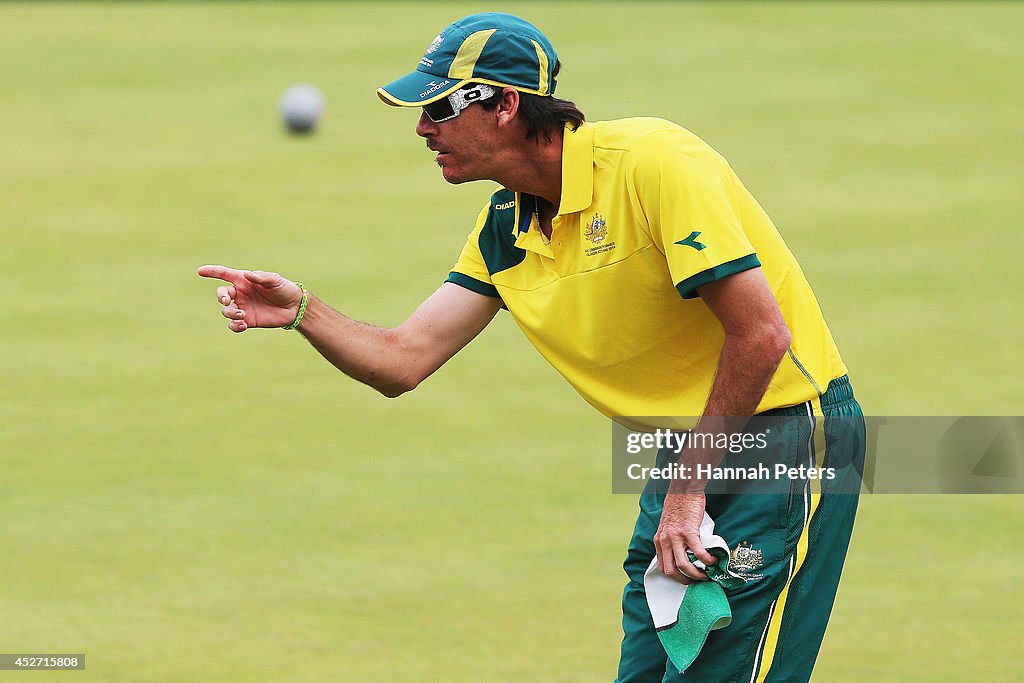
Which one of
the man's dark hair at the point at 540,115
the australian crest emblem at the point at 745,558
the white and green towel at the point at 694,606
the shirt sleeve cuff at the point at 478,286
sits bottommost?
the white and green towel at the point at 694,606

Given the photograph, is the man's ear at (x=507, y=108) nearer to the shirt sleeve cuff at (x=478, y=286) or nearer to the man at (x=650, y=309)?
the man at (x=650, y=309)

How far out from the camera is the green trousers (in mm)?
4477

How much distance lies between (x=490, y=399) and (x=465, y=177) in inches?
199

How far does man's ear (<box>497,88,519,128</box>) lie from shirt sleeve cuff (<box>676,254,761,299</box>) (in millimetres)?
778

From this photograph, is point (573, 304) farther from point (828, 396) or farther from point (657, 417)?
point (828, 396)

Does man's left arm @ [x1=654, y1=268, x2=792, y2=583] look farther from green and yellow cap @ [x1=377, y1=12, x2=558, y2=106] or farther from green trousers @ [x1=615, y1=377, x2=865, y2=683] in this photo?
green and yellow cap @ [x1=377, y1=12, x2=558, y2=106]

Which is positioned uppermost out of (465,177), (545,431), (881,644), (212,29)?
(212,29)

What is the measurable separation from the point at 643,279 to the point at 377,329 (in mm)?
1079

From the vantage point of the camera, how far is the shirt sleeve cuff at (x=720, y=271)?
4121 mm

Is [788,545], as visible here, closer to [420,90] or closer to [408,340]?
[408,340]

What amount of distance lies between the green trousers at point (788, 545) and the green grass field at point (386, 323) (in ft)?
6.19

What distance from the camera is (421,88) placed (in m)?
4.59

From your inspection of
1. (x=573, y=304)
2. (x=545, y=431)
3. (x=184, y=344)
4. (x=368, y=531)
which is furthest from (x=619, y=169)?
(x=184, y=344)

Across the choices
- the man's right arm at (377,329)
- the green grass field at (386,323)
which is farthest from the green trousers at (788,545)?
the green grass field at (386,323)
